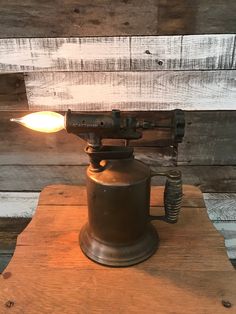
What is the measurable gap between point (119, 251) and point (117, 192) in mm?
172

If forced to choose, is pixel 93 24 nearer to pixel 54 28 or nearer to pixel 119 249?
pixel 54 28

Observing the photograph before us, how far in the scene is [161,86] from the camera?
1.16 m

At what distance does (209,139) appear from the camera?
1248 mm

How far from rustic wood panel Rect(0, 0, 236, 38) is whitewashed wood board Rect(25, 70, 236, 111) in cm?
13

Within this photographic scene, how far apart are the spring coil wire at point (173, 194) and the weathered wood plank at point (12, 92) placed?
23.8 inches

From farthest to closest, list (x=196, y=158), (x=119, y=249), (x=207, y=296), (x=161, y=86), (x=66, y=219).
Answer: (x=196, y=158)
(x=161, y=86)
(x=66, y=219)
(x=119, y=249)
(x=207, y=296)

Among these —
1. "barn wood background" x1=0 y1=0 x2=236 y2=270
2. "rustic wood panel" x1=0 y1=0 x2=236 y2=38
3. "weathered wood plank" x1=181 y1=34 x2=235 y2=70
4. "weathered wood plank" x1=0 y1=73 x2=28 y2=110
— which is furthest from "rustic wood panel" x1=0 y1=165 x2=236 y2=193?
"rustic wood panel" x1=0 y1=0 x2=236 y2=38

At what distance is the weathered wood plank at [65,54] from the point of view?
43.7 inches

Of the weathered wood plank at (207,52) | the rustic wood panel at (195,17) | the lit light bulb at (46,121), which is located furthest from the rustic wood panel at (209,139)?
the lit light bulb at (46,121)

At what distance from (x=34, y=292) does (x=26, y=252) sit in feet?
0.49

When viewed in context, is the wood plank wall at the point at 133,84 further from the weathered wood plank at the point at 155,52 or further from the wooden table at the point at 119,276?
the wooden table at the point at 119,276

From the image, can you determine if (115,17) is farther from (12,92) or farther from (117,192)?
(117,192)

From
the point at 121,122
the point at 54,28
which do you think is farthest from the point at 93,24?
the point at 121,122

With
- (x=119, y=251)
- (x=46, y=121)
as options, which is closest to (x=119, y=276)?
(x=119, y=251)
